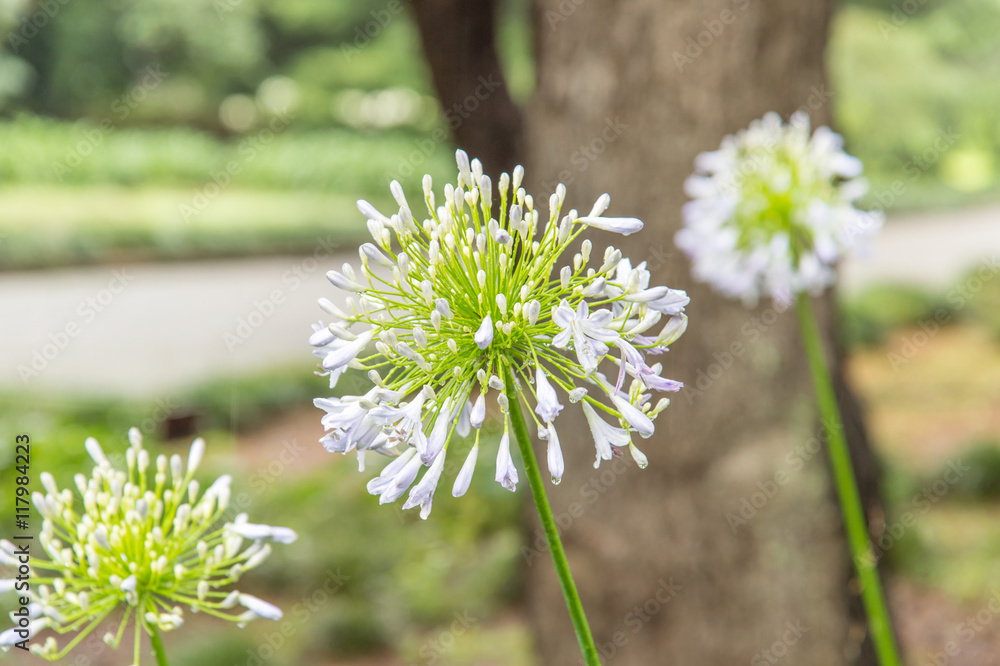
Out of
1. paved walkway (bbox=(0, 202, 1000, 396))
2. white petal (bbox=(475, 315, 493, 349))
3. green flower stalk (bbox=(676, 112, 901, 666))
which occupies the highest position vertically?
paved walkway (bbox=(0, 202, 1000, 396))

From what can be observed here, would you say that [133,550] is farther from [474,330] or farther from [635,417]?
[635,417]

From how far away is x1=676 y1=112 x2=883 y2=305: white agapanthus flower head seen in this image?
209cm

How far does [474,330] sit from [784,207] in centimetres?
133

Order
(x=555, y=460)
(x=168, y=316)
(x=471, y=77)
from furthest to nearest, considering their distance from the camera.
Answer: (x=168, y=316) < (x=471, y=77) < (x=555, y=460)

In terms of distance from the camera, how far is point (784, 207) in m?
2.14

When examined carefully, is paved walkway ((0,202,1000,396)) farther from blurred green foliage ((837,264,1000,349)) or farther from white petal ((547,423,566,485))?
white petal ((547,423,566,485))

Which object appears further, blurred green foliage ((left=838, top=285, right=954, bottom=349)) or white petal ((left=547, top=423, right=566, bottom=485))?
blurred green foliage ((left=838, top=285, right=954, bottom=349))

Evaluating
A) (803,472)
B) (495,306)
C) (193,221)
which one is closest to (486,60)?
(803,472)

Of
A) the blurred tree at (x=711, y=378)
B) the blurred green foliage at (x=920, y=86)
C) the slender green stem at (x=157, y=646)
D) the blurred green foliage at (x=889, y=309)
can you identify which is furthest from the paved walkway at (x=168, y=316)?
the slender green stem at (x=157, y=646)

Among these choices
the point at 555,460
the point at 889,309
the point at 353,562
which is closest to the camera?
the point at 555,460

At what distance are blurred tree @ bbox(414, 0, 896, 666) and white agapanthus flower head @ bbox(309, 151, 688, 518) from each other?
2.35 metres

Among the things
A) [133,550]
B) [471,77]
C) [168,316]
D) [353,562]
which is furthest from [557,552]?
[168,316]

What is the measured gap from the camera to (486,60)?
4.97 metres

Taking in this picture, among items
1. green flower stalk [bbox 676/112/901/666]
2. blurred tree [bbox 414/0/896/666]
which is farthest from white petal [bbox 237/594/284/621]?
blurred tree [bbox 414/0/896/666]
